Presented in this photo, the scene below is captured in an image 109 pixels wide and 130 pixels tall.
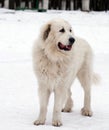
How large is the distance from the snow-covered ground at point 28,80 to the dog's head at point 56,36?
43.6 inches

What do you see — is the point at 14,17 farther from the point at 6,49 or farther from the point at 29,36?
the point at 6,49

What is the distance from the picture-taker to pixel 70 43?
24.9 ft

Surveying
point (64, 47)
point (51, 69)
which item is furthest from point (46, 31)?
point (51, 69)

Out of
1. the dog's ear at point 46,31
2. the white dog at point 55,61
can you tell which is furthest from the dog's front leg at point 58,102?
the dog's ear at point 46,31

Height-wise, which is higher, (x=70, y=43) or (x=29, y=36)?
(x=70, y=43)

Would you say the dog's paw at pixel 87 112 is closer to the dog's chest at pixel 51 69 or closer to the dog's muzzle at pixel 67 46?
the dog's chest at pixel 51 69

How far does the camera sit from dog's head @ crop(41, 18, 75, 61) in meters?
7.67

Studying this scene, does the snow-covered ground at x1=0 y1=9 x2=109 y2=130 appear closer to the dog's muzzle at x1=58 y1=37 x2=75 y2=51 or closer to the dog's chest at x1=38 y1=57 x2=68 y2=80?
the dog's chest at x1=38 y1=57 x2=68 y2=80

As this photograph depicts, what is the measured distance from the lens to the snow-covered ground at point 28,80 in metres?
8.27

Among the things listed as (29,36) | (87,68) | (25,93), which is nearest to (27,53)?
(29,36)

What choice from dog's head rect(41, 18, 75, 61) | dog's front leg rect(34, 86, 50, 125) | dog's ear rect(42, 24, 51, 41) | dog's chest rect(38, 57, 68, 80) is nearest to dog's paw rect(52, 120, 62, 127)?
dog's front leg rect(34, 86, 50, 125)

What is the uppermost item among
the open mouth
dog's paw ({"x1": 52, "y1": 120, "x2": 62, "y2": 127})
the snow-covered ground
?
the open mouth

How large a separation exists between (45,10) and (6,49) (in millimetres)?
13727

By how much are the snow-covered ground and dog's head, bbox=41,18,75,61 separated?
1106 millimetres
